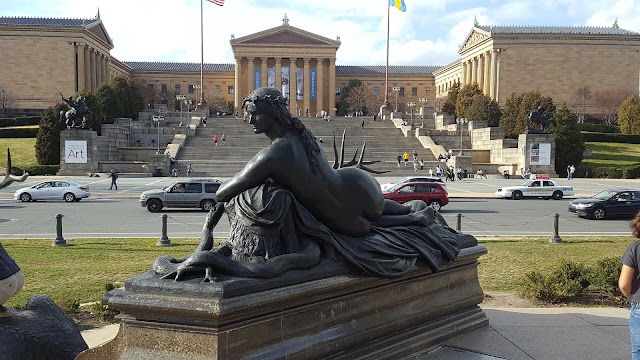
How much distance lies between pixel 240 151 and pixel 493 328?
4784 centimetres

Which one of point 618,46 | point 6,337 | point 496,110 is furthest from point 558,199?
point 618,46

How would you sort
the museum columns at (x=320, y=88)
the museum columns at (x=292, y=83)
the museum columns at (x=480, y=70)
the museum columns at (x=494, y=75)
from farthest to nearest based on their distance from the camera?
1. the museum columns at (x=320, y=88)
2. the museum columns at (x=292, y=83)
3. the museum columns at (x=480, y=70)
4. the museum columns at (x=494, y=75)

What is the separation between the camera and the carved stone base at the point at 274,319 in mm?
3980

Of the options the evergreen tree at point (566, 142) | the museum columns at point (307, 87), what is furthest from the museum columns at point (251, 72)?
the evergreen tree at point (566, 142)

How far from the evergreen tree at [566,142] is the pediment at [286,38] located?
59.2 metres

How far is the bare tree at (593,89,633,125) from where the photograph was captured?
82625mm

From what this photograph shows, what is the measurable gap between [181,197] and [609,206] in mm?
16753

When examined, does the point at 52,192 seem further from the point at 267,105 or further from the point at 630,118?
the point at 630,118

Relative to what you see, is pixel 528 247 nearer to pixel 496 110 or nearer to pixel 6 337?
pixel 6 337

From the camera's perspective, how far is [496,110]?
67.6 m

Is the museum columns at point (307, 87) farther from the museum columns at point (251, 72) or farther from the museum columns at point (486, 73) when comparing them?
the museum columns at point (486, 73)

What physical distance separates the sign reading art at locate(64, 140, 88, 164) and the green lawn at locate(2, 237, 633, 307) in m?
32.6

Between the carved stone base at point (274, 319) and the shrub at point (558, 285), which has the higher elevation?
the carved stone base at point (274, 319)

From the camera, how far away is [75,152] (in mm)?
44938
